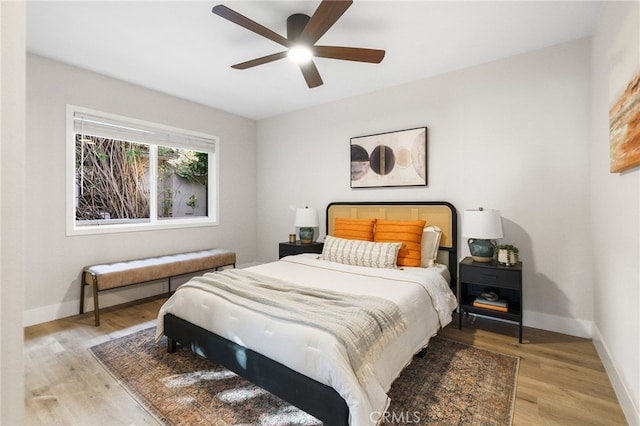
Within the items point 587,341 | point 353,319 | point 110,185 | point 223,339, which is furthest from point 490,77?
point 110,185

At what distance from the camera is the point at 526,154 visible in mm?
2852

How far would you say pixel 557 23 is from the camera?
2402 mm

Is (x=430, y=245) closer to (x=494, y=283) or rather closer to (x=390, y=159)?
(x=494, y=283)

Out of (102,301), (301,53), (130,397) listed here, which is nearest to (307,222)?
(301,53)

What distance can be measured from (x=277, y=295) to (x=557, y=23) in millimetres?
3074

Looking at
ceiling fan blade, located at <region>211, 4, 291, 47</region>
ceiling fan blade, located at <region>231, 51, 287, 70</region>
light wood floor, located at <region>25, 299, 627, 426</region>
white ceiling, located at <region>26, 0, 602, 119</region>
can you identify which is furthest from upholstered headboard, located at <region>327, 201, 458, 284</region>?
ceiling fan blade, located at <region>211, 4, 291, 47</region>

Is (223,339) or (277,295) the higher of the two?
(277,295)

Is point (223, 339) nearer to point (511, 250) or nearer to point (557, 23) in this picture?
point (511, 250)

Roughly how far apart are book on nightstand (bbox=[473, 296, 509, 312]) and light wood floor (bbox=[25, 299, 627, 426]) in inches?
10.2

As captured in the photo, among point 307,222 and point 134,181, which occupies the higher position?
point 134,181

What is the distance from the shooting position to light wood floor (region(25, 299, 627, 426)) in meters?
1.68

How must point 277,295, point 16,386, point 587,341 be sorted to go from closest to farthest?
1. point 16,386
2. point 277,295
3. point 587,341

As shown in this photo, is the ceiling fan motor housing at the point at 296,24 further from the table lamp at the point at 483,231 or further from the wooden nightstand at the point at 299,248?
the wooden nightstand at the point at 299,248

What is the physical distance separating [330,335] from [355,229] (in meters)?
2.07
